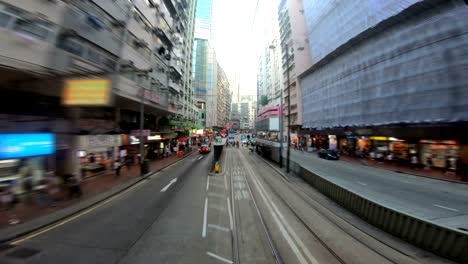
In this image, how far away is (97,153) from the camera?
669 inches

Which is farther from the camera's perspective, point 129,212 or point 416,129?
point 416,129

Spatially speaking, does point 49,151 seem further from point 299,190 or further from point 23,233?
point 299,190

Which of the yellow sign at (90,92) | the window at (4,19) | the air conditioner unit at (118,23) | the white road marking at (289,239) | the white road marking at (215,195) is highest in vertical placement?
the air conditioner unit at (118,23)

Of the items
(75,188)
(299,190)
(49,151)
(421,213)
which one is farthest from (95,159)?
(421,213)

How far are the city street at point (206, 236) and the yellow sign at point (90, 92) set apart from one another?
4696 mm

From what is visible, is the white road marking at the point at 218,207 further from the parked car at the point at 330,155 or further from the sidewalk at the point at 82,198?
the parked car at the point at 330,155

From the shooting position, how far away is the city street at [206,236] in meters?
5.81

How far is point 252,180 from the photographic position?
55.2 ft

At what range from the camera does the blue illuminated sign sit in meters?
9.87

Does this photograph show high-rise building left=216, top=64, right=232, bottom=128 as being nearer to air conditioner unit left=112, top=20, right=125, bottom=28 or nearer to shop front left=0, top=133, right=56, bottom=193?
air conditioner unit left=112, top=20, right=125, bottom=28

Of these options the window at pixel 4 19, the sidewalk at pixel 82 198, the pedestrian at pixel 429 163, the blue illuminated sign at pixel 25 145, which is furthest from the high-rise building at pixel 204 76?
the window at pixel 4 19

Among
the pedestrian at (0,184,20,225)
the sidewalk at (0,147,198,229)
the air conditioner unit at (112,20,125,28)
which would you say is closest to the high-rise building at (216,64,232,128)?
the air conditioner unit at (112,20,125,28)

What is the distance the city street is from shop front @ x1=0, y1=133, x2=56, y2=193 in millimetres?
4831

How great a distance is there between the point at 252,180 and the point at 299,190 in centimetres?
417
